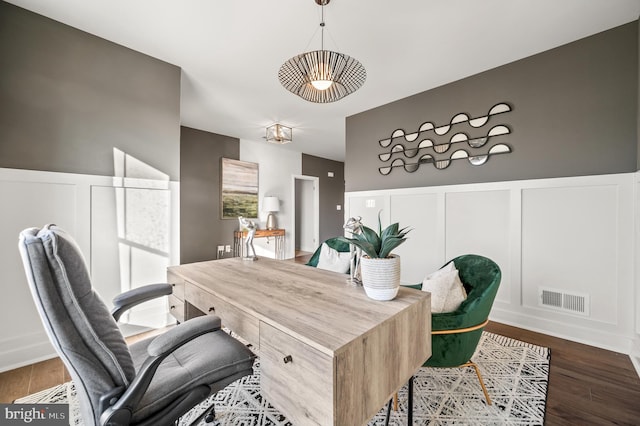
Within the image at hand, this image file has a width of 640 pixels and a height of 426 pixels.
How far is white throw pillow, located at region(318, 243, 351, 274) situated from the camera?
2308mm

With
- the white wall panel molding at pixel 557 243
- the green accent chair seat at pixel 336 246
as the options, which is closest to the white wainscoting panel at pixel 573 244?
the white wall panel molding at pixel 557 243

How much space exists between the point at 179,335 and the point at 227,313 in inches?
14.8

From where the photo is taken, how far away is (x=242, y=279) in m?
1.60

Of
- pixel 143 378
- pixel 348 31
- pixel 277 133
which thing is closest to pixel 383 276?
pixel 143 378

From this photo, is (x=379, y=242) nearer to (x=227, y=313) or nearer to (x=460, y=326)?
(x=460, y=326)

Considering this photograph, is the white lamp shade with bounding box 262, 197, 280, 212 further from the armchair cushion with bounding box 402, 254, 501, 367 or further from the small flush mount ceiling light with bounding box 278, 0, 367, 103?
the armchair cushion with bounding box 402, 254, 501, 367

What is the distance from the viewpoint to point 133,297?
4.48 feet

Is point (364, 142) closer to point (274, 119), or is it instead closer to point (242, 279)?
point (274, 119)

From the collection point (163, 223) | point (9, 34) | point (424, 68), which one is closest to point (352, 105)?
point (424, 68)

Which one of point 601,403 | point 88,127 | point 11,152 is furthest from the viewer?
point 88,127

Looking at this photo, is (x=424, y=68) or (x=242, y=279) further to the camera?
(x=424, y=68)

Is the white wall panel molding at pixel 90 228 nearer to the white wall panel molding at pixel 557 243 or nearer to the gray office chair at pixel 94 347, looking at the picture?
the gray office chair at pixel 94 347

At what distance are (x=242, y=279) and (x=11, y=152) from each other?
2.02 m

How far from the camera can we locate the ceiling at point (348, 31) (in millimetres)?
1958
